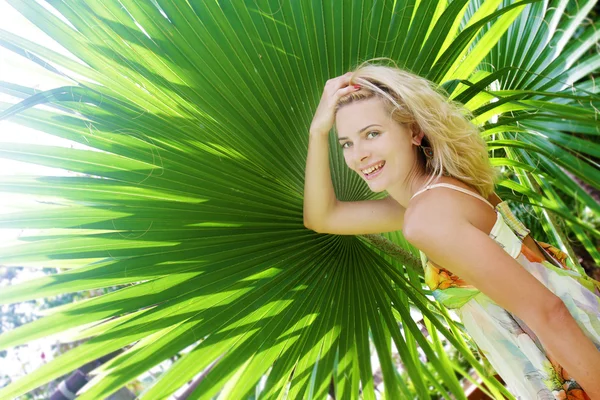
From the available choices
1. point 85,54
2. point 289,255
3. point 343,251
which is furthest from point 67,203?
point 343,251

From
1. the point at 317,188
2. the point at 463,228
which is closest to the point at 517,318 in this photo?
the point at 463,228

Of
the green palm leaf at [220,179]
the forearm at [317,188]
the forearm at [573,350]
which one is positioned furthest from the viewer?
the forearm at [317,188]

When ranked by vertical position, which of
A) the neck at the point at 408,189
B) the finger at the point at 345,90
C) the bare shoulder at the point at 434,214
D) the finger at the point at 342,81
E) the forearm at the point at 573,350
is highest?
the finger at the point at 342,81

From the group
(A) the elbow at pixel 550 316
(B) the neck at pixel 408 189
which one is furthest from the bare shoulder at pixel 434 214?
(A) the elbow at pixel 550 316

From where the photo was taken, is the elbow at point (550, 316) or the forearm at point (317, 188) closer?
the elbow at point (550, 316)

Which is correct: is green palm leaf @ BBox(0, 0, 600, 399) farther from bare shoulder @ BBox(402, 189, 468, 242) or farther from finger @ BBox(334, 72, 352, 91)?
bare shoulder @ BBox(402, 189, 468, 242)

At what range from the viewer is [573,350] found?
4.21 ft

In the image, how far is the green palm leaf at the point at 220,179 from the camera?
143cm

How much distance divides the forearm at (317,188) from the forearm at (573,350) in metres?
0.73

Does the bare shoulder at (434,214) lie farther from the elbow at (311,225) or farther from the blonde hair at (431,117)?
the elbow at (311,225)

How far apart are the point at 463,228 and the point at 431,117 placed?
39 centimetres

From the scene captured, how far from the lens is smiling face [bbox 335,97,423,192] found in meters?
1.59

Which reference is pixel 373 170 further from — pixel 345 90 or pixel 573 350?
pixel 573 350

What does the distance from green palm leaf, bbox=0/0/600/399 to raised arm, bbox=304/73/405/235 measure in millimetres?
100
